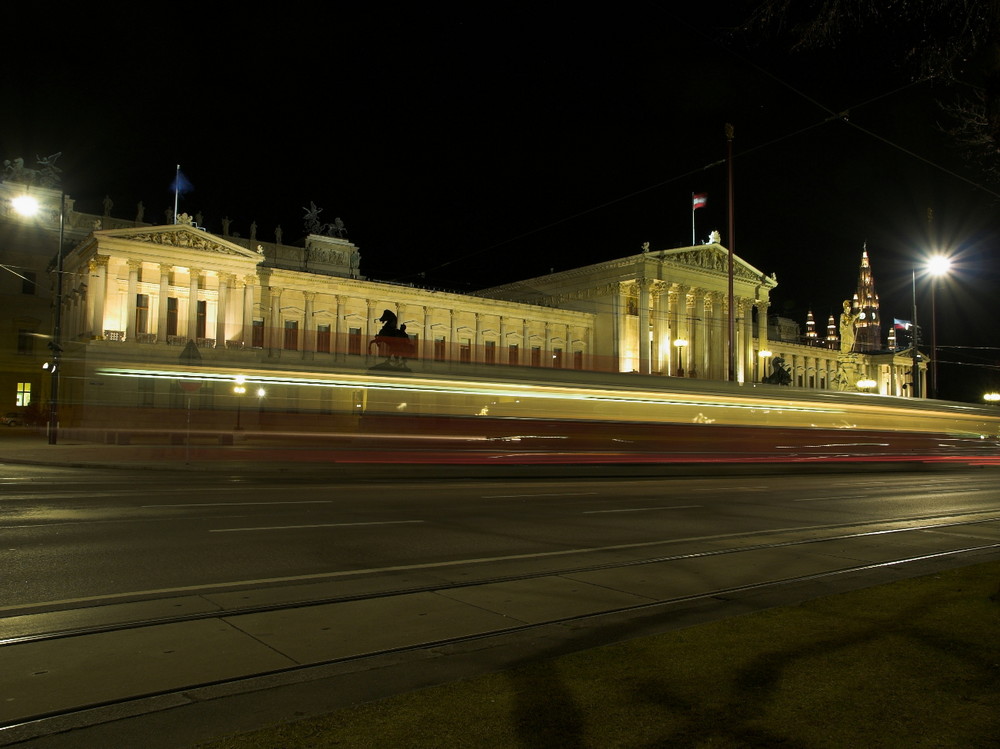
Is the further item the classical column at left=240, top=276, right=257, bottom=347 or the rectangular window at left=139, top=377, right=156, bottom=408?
the classical column at left=240, top=276, right=257, bottom=347

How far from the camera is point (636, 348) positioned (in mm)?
83188

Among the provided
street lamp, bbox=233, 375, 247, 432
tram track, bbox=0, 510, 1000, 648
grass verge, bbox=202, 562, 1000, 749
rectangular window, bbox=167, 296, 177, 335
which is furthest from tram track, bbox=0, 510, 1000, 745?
rectangular window, bbox=167, 296, 177, 335

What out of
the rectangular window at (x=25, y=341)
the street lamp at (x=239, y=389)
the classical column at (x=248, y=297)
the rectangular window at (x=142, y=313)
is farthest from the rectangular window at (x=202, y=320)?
the street lamp at (x=239, y=389)

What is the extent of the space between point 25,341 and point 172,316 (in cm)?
1146

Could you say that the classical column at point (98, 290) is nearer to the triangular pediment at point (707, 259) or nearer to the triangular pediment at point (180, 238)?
the triangular pediment at point (180, 238)

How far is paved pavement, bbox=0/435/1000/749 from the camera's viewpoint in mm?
4586

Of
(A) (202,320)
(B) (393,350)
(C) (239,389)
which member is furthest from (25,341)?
(B) (393,350)

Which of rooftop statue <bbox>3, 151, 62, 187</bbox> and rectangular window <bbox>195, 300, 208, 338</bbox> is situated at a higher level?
rooftop statue <bbox>3, 151, 62, 187</bbox>

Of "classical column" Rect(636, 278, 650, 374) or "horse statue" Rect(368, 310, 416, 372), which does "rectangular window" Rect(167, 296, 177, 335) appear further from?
"classical column" Rect(636, 278, 650, 374)

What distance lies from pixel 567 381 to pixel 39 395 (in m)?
47.6

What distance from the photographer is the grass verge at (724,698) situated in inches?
162

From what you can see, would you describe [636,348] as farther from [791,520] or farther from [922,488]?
[791,520]

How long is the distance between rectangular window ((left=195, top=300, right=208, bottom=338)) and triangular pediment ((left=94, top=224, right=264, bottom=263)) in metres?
4.49

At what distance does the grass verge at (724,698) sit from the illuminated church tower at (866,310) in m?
183
